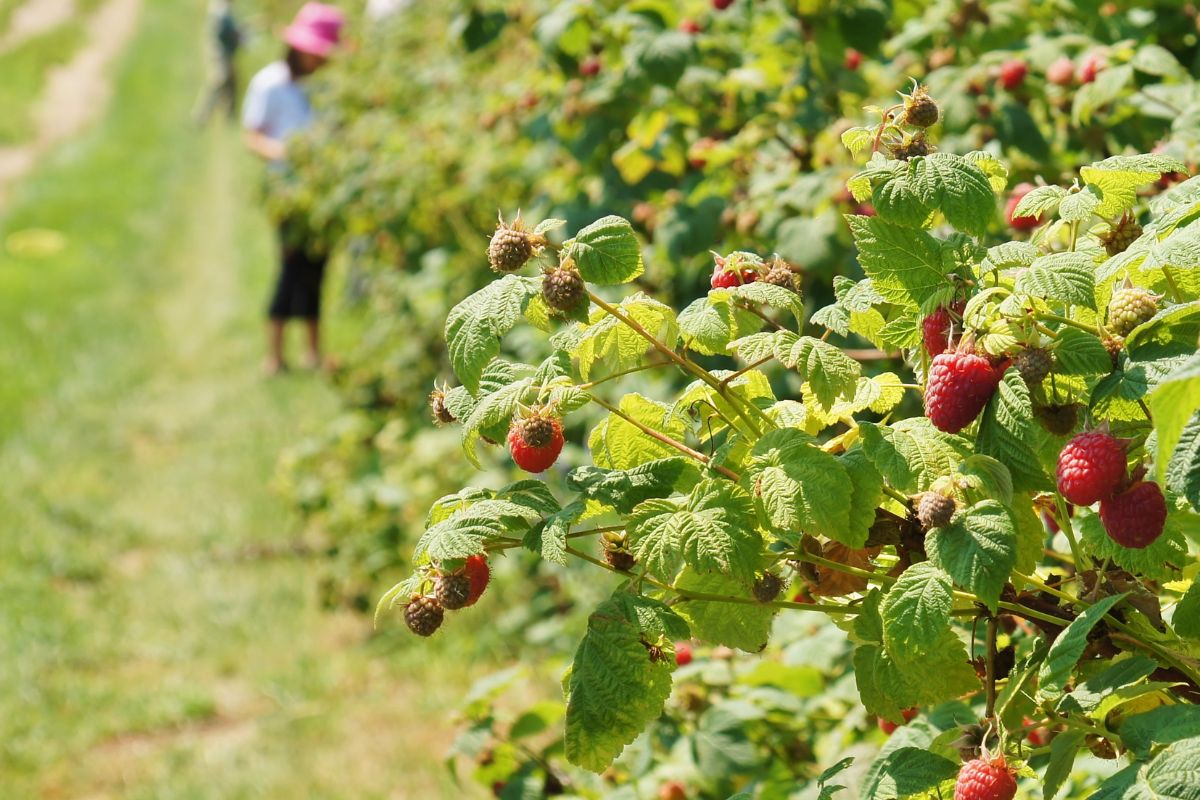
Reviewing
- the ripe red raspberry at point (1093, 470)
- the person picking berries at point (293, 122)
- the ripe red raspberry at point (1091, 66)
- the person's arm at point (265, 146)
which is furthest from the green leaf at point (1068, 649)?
the person picking berries at point (293, 122)

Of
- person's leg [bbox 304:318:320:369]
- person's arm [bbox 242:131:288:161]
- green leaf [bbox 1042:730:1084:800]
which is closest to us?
green leaf [bbox 1042:730:1084:800]

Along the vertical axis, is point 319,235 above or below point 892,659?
below

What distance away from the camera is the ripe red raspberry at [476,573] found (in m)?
1.30

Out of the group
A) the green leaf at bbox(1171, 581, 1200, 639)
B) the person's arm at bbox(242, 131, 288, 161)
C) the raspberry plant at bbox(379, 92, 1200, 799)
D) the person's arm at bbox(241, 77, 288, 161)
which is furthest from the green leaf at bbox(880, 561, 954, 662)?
the person's arm at bbox(241, 77, 288, 161)

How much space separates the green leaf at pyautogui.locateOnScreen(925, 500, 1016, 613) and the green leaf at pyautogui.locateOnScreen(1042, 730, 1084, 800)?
17 centimetres

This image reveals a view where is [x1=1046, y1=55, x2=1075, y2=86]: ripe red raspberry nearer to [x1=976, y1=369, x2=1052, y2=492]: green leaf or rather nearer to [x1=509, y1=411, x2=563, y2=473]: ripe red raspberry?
[x1=976, y1=369, x2=1052, y2=492]: green leaf

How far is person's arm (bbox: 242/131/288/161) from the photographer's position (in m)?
6.96

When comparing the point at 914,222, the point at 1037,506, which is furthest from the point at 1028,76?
the point at 914,222

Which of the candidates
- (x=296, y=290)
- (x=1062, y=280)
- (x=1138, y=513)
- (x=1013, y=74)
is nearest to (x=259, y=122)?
(x=296, y=290)

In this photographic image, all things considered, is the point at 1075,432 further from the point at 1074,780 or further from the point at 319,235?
the point at 319,235

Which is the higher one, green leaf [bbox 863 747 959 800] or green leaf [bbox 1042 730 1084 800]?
green leaf [bbox 1042 730 1084 800]

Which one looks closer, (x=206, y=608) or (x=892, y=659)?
(x=892, y=659)

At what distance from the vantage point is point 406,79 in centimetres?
622

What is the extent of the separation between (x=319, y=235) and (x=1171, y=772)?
18.2 ft
